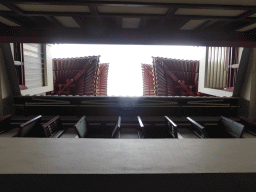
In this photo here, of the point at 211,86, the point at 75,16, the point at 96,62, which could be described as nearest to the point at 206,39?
the point at 75,16

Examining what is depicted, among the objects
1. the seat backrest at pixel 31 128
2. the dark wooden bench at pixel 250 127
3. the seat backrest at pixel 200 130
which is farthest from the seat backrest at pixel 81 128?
the dark wooden bench at pixel 250 127

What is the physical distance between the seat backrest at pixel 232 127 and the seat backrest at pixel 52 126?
301 centimetres

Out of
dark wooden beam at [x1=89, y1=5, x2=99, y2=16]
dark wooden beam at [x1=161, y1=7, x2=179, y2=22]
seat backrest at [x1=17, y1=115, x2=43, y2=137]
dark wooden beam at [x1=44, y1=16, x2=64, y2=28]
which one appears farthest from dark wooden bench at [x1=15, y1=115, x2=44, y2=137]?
dark wooden beam at [x1=161, y1=7, x2=179, y2=22]

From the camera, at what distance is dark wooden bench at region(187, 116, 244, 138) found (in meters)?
2.74

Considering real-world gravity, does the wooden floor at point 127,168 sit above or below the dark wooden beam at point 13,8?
below

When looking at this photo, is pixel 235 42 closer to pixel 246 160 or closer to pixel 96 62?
pixel 246 160

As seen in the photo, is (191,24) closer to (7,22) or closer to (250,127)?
(250,127)

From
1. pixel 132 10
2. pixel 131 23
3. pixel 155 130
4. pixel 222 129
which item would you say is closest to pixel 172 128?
pixel 155 130

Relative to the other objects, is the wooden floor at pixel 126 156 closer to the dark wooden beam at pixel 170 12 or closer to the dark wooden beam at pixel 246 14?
the dark wooden beam at pixel 170 12

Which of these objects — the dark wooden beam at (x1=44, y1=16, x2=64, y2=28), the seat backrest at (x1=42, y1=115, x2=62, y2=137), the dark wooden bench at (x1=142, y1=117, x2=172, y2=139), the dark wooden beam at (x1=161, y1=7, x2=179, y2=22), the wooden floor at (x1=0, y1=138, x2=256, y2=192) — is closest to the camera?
the wooden floor at (x1=0, y1=138, x2=256, y2=192)

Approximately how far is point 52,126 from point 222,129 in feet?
10.7

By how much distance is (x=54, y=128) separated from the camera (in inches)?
123

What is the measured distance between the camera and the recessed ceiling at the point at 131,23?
218 centimetres

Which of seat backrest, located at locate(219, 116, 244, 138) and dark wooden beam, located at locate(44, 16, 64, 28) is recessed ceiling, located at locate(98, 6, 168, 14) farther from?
seat backrest, located at locate(219, 116, 244, 138)
